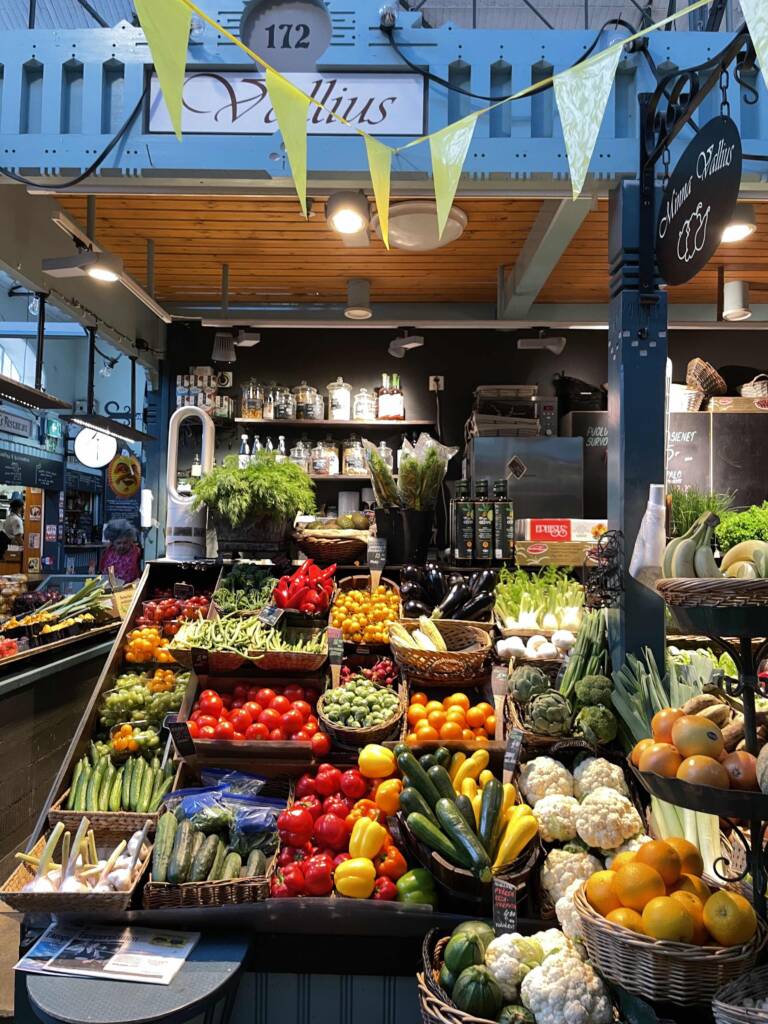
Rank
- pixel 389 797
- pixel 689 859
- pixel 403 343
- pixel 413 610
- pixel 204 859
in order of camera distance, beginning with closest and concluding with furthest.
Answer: pixel 689 859
pixel 204 859
pixel 389 797
pixel 413 610
pixel 403 343

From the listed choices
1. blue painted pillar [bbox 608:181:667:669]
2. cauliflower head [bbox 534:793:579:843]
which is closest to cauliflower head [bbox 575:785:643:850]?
cauliflower head [bbox 534:793:579:843]

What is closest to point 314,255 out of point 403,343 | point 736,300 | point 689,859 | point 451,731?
point 403,343

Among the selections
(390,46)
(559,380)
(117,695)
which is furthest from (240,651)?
(559,380)

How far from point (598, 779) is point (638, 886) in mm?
814

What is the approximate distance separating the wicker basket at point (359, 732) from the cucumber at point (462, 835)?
0.52m

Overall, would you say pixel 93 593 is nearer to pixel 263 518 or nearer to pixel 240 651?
pixel 263 518

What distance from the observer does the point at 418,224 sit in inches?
209

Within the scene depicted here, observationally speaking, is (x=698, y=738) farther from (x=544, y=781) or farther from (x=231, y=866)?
(x=231, y=866)

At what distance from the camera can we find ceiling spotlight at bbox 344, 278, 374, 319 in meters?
7.08

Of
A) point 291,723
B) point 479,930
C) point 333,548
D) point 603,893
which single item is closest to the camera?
point 603,893

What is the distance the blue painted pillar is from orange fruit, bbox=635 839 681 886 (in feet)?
4.11

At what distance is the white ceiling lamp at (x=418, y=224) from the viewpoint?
16.8 ft

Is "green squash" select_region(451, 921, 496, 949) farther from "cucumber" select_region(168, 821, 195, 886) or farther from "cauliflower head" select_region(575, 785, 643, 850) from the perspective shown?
"cucumber" select_region(168, 821, 195, 886)

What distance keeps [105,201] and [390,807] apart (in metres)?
5.08
